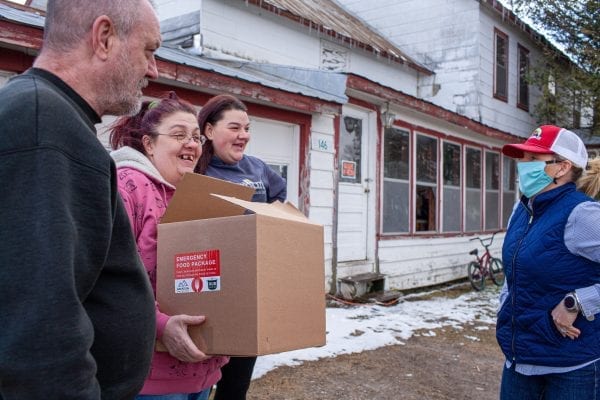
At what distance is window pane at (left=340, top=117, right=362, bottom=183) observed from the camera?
7.74 m

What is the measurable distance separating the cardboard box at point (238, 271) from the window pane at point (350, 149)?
19.5 feet

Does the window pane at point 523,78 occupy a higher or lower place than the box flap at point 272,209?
higher

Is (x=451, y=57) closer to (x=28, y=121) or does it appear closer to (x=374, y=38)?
(x=374, y=38)

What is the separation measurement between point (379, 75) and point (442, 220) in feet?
10.7

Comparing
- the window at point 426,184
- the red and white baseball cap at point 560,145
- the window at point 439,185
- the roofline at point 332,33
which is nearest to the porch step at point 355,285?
the window at point 439,185

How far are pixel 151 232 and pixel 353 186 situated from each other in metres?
6.26

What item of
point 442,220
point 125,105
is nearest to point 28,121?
point 125,105

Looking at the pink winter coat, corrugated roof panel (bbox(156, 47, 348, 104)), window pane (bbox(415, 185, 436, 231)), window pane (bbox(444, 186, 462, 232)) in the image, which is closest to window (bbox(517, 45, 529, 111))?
window pane (bbox(444, 186, 462, 232))

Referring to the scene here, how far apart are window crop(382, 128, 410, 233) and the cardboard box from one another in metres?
6.84

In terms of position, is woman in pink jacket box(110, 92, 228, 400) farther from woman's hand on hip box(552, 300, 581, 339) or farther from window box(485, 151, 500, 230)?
window box(485, 151, 500, 230)

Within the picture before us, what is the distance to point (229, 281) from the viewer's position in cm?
165

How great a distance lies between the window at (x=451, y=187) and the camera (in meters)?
10.1

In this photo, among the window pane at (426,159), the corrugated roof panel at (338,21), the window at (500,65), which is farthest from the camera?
the window at (500,65)

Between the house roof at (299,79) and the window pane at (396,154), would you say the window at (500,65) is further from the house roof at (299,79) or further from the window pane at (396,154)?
the house roof at (299,79)
